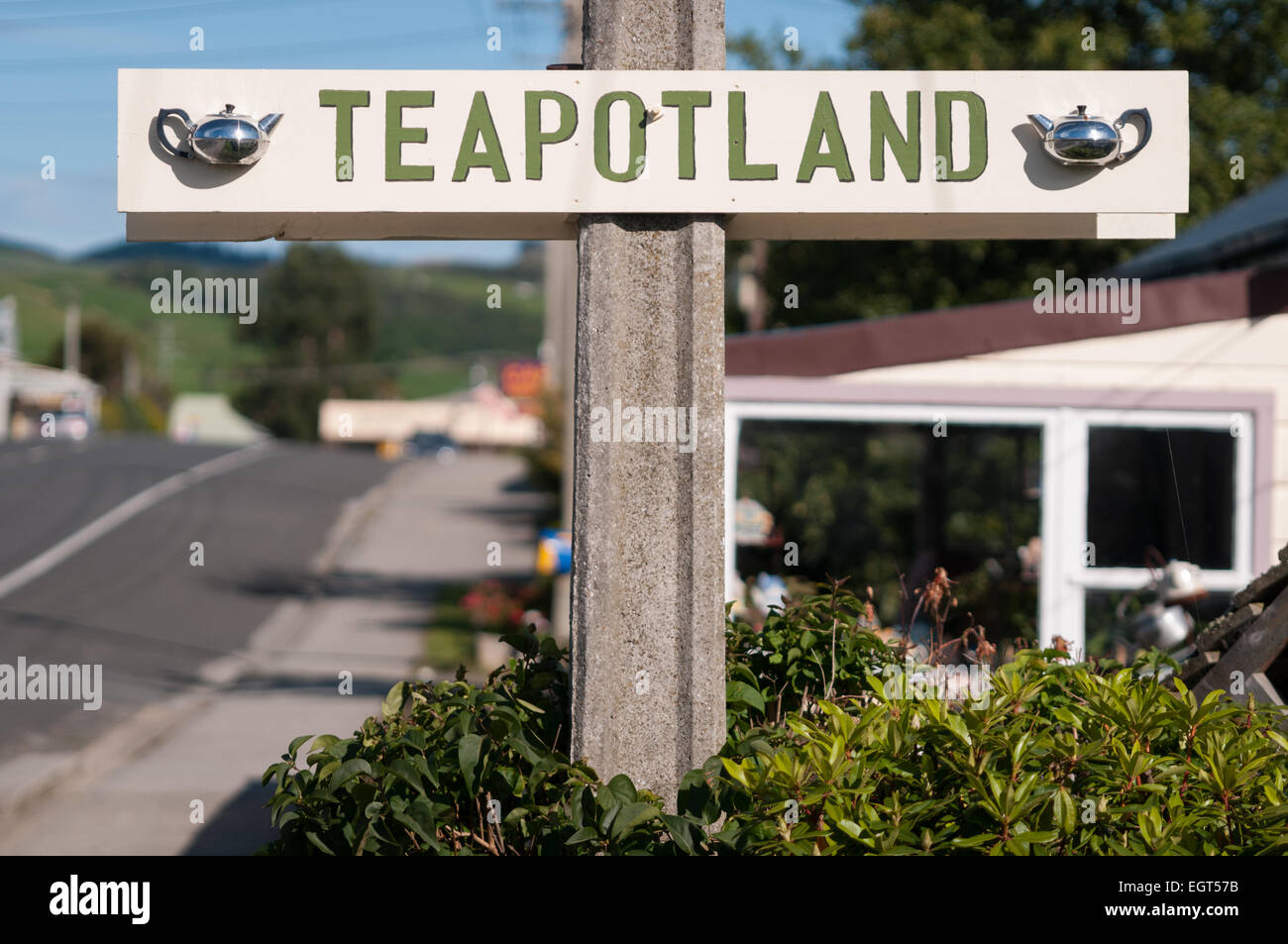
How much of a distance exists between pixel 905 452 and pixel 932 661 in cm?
1362

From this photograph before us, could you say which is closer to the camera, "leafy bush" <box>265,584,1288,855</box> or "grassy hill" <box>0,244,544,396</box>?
"leafy bush" <box>265,584,1288,855</box>

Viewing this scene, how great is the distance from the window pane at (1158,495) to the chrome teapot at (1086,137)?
4155 mm

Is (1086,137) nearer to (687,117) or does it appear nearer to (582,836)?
(687,117)

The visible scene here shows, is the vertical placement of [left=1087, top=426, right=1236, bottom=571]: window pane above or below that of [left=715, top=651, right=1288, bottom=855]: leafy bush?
above

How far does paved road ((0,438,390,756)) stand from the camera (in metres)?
13.0

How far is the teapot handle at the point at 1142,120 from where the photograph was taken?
3.52 meters

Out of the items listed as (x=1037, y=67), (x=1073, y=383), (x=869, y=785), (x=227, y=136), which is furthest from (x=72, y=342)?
(x=869, y=785)

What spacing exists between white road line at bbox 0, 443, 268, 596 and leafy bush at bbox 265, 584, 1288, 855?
52.8 ft

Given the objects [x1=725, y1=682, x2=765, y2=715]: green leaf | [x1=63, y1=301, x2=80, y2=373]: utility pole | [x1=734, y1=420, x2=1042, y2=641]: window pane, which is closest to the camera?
[x1=725, y1=682, x2=765, y2=715]: green leaf

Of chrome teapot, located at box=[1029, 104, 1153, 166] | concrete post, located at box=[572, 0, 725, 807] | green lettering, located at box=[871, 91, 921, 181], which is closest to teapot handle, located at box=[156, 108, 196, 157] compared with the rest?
concrete post, located at box=[572, 0, 725, 807]

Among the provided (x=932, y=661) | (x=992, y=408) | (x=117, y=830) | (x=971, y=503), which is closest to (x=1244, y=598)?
(x=932, y=661)

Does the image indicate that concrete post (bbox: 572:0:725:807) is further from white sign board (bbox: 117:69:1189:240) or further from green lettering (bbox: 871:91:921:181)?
→ green lettering (bbox: 871:91:921:181)

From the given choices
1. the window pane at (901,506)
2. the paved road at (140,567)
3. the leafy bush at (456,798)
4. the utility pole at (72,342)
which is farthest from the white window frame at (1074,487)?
the utility pole at (72,342)

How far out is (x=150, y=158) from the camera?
137 inches
